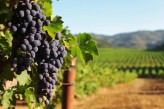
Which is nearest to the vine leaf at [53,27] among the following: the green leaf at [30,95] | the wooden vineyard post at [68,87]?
the green leaf at [30,95]

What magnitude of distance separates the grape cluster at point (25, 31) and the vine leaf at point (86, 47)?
14.0 inches

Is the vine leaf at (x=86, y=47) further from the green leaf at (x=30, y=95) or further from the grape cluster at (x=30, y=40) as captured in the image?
the green leaf at (x=30, y=95)

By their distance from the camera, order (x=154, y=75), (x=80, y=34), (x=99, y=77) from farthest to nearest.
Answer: (x=154, y=75)
(x=99, y=77)
(x=80, y=34)

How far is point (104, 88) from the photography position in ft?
93.8

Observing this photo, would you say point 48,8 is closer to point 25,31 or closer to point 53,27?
point 53,27

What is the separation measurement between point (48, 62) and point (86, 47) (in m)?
0.27

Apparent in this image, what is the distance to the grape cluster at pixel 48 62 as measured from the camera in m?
1.98

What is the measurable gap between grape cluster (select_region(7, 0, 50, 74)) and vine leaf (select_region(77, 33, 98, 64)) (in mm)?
356

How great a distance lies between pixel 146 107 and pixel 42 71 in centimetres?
1409

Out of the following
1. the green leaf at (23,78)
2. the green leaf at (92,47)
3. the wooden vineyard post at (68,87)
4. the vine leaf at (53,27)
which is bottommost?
the wooden vineyard post at (68,87)

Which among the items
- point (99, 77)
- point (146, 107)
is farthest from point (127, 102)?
point (99, 77)

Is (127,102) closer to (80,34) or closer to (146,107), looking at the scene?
(146,107)

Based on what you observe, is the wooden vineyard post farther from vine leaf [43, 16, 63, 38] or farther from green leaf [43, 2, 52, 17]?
vine leaf [43, 16, 63, 38]

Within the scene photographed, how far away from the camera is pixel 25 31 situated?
183 cm
